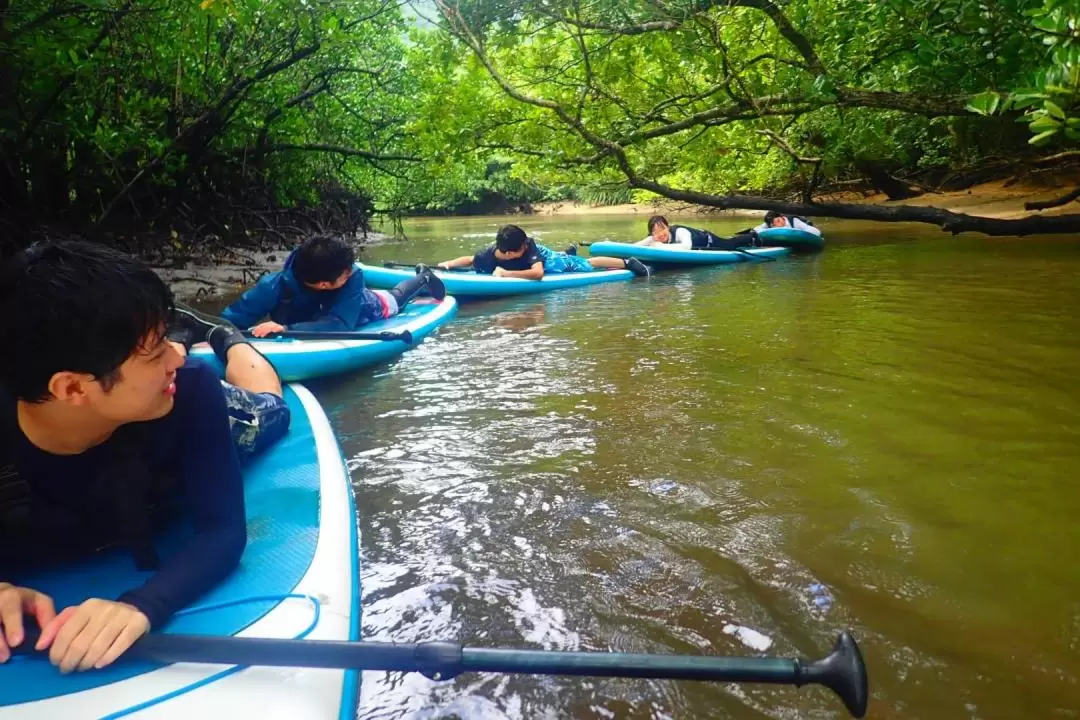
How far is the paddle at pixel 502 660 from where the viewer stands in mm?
1127

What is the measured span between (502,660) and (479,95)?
746 cm

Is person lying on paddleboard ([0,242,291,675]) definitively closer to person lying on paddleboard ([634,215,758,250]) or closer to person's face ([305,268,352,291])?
person's face ([305,268,352,291])

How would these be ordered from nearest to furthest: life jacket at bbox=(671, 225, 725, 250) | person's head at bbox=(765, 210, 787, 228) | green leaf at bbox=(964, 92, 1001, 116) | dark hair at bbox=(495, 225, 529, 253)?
green leaf at bbox=(964, 92, 1001, 116)
dark hair at bbox=(495, 225, 529, 253)
life jacket at bbox=(671, 225, 725, 250)
person's head at bbox=(765, 210, 787, 228)

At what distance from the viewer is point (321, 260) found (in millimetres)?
4180

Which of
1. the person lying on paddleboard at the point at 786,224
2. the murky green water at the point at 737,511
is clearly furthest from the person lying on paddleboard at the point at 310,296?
the person lying on paddleboard at the point at 786,224

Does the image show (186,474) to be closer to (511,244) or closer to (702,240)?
(511,244)

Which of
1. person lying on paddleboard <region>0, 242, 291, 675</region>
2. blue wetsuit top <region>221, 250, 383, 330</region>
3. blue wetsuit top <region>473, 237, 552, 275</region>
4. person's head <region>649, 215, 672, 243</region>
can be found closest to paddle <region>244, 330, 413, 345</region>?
blue wetsuit top <region>221, 250, 383, 330</region>

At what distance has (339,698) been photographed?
51.0 inches

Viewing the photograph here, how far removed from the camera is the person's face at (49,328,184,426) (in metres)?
1.31

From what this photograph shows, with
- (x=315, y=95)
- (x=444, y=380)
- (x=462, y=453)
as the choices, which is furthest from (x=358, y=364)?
(x=315, y=95)

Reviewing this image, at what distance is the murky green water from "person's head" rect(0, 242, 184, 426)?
834 millimetres

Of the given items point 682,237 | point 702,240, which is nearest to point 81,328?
point 682,237

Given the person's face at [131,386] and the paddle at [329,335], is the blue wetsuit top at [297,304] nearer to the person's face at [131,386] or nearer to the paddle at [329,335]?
the paddle at [329,335]

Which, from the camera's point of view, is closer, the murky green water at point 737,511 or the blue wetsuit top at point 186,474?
the blue wetsuit top at point 186,474
